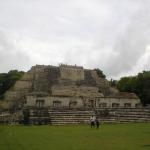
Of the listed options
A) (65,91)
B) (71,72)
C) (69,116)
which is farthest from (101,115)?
(71,72)

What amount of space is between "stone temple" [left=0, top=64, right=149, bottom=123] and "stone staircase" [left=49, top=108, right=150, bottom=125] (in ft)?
18.5

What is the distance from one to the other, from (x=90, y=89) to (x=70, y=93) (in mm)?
4335

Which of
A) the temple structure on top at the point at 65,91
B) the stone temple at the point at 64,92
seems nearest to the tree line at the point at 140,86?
the stone temple at the point at 64,92

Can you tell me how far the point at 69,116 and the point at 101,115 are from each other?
13.6ft

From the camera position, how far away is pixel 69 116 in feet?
180

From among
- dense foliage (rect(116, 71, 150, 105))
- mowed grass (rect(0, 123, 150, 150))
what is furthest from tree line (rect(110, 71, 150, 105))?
mowed grass (rect(0, 123, 150, 150))

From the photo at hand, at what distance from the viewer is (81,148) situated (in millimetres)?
20562

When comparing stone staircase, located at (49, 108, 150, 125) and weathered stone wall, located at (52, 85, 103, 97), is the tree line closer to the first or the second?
weathered stone wall, located at (52, 85, 103, 97)

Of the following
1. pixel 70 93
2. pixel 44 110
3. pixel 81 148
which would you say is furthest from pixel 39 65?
pixel 81 148

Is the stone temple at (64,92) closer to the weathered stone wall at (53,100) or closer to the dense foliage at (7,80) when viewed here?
the weathered stone wall at (53,100)

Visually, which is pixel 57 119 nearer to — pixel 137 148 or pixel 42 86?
pixel 42 86

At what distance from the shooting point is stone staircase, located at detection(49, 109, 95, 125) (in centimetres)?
5334

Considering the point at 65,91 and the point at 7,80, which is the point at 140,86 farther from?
the point at 7,80

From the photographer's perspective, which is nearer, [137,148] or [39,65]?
[137,148]
